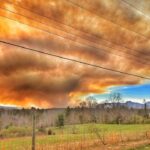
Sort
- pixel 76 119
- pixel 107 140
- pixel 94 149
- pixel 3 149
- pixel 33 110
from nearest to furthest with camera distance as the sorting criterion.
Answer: pixel 33 110, pixel 94 149, pixel 3 149, pixel 107 140, pixel 76 119

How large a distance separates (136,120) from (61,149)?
2058 inches

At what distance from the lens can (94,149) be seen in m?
20.3

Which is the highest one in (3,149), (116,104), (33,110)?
(116,104)

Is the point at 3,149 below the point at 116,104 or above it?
below

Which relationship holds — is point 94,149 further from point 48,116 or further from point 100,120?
point 100,120

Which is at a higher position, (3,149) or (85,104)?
(85,104)

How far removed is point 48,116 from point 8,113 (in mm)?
15898

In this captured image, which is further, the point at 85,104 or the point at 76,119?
the point at 85,104

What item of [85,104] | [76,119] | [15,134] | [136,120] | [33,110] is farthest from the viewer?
[85,104]

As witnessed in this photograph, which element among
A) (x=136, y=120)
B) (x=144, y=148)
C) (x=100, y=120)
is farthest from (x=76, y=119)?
(x=144, y=148)

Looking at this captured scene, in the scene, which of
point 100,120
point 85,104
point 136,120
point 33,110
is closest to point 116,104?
point 85,104

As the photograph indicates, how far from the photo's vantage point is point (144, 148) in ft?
67.6

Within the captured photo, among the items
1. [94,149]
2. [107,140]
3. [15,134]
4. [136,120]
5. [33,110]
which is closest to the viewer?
[33,110]

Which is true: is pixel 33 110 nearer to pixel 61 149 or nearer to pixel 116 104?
pixel 61 149
